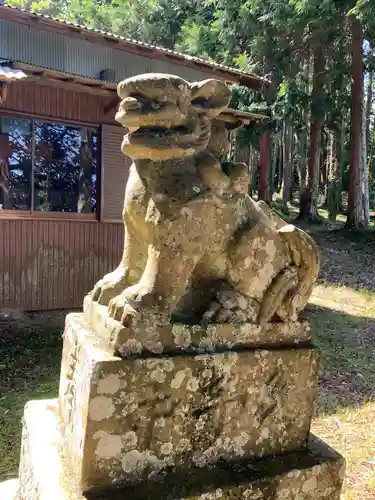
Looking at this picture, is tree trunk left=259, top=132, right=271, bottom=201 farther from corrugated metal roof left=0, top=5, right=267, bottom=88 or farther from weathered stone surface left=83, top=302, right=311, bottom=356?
weathered stone surface left=83, top=302, right=311, bottom=356

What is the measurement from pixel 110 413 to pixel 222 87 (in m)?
1.32

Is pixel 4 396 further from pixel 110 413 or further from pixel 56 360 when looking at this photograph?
pixel 110 413

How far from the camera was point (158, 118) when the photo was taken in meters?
1.75

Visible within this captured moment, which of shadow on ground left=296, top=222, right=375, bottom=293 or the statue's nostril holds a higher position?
the statue's nostril

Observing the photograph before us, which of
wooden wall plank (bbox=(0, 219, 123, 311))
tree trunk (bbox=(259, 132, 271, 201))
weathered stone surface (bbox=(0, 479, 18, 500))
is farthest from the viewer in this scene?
tree trunk (bbox=(259, 132, 271, 201))

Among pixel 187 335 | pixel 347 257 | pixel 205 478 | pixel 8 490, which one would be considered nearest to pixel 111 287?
pixel 187 335

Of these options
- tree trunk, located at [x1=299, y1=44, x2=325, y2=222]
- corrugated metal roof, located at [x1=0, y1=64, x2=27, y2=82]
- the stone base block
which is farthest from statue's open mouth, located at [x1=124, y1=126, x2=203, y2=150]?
tree trunk, located at [x1=299, y1=44, x2=325, y2=222]

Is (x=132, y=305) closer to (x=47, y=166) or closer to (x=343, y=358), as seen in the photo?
(x=343, y=358)

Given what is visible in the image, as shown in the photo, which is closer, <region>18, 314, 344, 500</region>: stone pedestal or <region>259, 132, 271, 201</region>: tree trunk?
<region>18, 314, 344, 500</region>: stone pedestal

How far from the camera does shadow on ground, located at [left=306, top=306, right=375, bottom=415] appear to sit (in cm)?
479

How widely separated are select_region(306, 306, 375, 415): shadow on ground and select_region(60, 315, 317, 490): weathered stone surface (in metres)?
2.66

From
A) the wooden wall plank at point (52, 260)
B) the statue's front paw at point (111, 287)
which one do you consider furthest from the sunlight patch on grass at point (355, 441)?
the wooden wall plank at point (52, 260)

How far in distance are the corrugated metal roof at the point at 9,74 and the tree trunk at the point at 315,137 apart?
10081mm

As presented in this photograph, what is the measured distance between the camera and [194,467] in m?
1.80
